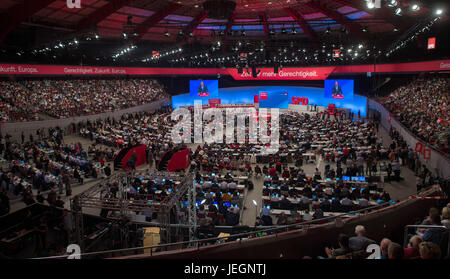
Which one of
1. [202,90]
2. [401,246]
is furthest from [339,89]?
[401,246]

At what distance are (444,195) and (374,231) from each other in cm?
242

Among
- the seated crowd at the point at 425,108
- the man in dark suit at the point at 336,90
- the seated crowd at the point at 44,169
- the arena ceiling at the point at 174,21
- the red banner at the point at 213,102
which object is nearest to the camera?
the seated crowd at the point at 44,169

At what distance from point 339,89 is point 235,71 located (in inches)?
576

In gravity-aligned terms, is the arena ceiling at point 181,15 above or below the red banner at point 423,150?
above

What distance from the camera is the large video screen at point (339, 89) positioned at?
109 ft

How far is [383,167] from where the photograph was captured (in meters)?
16.1

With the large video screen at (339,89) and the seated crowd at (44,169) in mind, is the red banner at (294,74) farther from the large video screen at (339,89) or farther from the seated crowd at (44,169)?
the seated crowd at (44,169)

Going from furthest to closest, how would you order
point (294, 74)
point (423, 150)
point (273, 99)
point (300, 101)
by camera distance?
point (300, 101)
point (273, 99)
point (294, 74)
point (423, 150)

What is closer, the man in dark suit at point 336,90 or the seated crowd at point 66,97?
the seated crowd at point 66,97

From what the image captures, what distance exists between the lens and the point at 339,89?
112ft

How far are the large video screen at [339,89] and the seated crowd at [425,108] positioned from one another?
4.62m

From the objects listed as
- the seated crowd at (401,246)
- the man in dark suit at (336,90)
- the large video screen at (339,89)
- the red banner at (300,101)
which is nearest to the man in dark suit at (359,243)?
the seated crowd at (401,246)

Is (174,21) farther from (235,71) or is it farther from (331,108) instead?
(331,108)

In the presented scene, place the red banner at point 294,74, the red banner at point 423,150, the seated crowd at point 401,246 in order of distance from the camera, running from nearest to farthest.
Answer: the seated crowd at point 401,246 < the red banner at point 423,150 < the red banner at point 294,74
